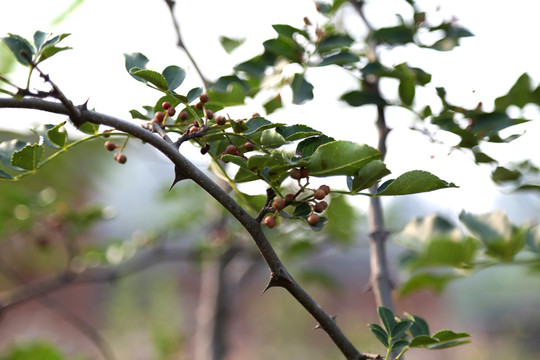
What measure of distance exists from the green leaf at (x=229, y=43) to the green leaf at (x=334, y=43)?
212mm

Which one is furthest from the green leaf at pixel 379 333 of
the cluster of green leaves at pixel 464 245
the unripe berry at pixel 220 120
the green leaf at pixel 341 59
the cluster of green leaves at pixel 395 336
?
the green leaf at pixel 341 59

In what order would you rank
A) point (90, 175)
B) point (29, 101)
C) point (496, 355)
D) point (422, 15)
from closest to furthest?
1. point (29, 101)
2. point (422, 15)
3. point (90, 175)
4. point (496, 355)

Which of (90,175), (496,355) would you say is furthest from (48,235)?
(496,355)

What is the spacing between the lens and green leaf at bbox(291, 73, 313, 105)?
66 centimetres

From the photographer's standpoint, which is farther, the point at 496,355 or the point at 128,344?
the point at 496,355

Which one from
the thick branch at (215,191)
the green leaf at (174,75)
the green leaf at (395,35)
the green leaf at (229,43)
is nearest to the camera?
the thick branch at (215,191)

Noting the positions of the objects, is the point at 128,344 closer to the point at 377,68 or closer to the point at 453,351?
the point at 453,351

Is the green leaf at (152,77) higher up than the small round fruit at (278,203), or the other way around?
the green leaf at (152,77)

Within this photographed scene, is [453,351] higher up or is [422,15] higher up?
[422,15]

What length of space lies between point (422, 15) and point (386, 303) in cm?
40

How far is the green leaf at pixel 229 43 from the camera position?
2.89 feet

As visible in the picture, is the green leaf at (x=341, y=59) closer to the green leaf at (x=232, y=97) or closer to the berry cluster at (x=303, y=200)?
the green leaf at (x=232, y=97)

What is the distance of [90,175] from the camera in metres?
3.15

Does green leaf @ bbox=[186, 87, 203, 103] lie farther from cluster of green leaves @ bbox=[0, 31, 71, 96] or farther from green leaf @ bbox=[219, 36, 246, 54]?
green leaf @ bbox=[219, 36, 246, 54]
